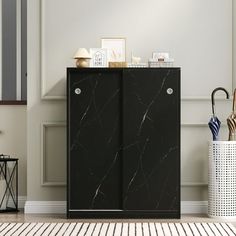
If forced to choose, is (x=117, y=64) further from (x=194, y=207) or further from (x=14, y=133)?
(x=194, y=207)

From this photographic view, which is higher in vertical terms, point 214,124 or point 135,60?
point 135,60

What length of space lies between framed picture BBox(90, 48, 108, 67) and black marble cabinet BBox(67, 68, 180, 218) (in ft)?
0.61

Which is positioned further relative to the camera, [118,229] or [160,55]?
[160,55]

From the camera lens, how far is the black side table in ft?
17.5

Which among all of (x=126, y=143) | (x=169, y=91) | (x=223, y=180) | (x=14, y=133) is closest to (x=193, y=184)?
(x=223, y=180)

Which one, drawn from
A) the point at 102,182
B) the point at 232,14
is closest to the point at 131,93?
the point at 102,182

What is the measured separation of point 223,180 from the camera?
490cm

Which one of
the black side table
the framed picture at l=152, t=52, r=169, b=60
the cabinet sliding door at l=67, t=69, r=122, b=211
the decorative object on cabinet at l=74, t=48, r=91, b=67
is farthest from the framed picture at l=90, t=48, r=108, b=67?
the black side table

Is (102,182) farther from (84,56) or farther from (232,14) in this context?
(232,14)

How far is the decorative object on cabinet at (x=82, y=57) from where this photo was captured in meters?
4.92

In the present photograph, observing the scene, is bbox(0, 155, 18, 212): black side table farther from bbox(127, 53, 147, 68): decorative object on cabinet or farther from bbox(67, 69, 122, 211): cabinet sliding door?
bbox(127, 53, 147, 68): decorative object on cabinet

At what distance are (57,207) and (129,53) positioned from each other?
139cm

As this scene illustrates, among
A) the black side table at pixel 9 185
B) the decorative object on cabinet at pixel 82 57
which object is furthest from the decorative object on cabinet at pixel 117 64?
the black side table at pixel 9 185

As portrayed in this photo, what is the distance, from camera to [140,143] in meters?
4.87
